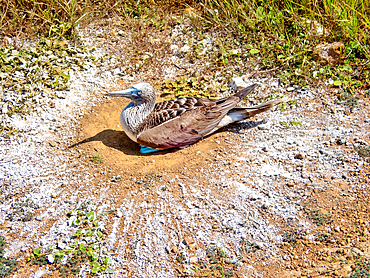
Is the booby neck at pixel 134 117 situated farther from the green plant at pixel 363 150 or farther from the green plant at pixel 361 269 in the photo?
the green plant at pixel 361 269

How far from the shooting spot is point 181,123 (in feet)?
17.1

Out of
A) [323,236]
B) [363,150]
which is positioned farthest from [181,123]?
[363,150]

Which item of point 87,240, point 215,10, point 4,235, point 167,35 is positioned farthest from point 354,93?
point 4,235

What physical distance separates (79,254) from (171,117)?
231cm

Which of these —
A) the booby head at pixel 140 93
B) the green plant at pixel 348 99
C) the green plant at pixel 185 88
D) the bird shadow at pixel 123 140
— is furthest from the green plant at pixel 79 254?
the green plant at pixel 348 99

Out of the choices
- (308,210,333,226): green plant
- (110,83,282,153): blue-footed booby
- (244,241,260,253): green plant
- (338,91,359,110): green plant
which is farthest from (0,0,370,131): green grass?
(244,241,260,253): green plant

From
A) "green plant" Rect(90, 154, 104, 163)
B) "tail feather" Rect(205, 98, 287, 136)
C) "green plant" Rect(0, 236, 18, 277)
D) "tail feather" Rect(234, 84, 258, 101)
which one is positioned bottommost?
Result: "tail feather" Rect(205, 98, 287, 136)

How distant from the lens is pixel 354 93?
227 inches

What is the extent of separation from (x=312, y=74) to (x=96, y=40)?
4.30 meters

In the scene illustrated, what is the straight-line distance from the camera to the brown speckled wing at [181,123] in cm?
518

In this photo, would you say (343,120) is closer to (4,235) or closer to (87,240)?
(87,240)

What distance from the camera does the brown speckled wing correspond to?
518 centimetres

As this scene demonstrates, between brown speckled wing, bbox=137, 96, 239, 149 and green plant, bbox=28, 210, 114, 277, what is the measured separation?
5.00 ft

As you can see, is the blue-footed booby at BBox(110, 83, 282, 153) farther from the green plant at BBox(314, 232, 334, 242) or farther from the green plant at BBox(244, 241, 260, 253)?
the green plant at BBox(314, 232, 334, 242)
